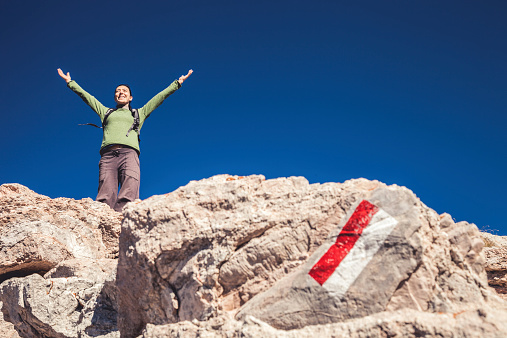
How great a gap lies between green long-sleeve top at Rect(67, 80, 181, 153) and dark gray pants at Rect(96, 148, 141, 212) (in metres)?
0.19

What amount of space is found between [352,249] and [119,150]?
5.71 metres

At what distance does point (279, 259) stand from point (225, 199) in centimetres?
71

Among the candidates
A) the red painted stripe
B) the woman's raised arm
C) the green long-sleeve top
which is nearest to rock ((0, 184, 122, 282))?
the green long-sleeve top

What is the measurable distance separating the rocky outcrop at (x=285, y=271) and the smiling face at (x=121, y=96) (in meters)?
4.51

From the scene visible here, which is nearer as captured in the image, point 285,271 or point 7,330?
point 285,271

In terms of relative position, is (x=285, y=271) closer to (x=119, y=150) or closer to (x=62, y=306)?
(x=62, y=306)

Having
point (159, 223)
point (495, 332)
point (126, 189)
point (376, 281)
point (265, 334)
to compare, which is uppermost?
point (126, 189)

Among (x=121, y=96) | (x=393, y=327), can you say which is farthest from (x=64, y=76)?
(x=393, y=327)

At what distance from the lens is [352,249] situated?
3.16 metres

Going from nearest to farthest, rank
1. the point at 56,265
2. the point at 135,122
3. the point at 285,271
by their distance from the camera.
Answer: the point at 285,271, the point at 56,265, the point at 135,122

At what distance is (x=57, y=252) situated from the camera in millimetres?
5438

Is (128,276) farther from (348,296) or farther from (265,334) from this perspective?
(348,296)

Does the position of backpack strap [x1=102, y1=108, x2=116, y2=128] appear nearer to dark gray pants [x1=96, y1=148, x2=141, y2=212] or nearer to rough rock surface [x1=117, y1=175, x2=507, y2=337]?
dark gray pants [x1=96, y1=148, x2=141, y2=212]

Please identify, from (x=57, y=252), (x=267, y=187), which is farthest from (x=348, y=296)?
(x=57, y=252)
